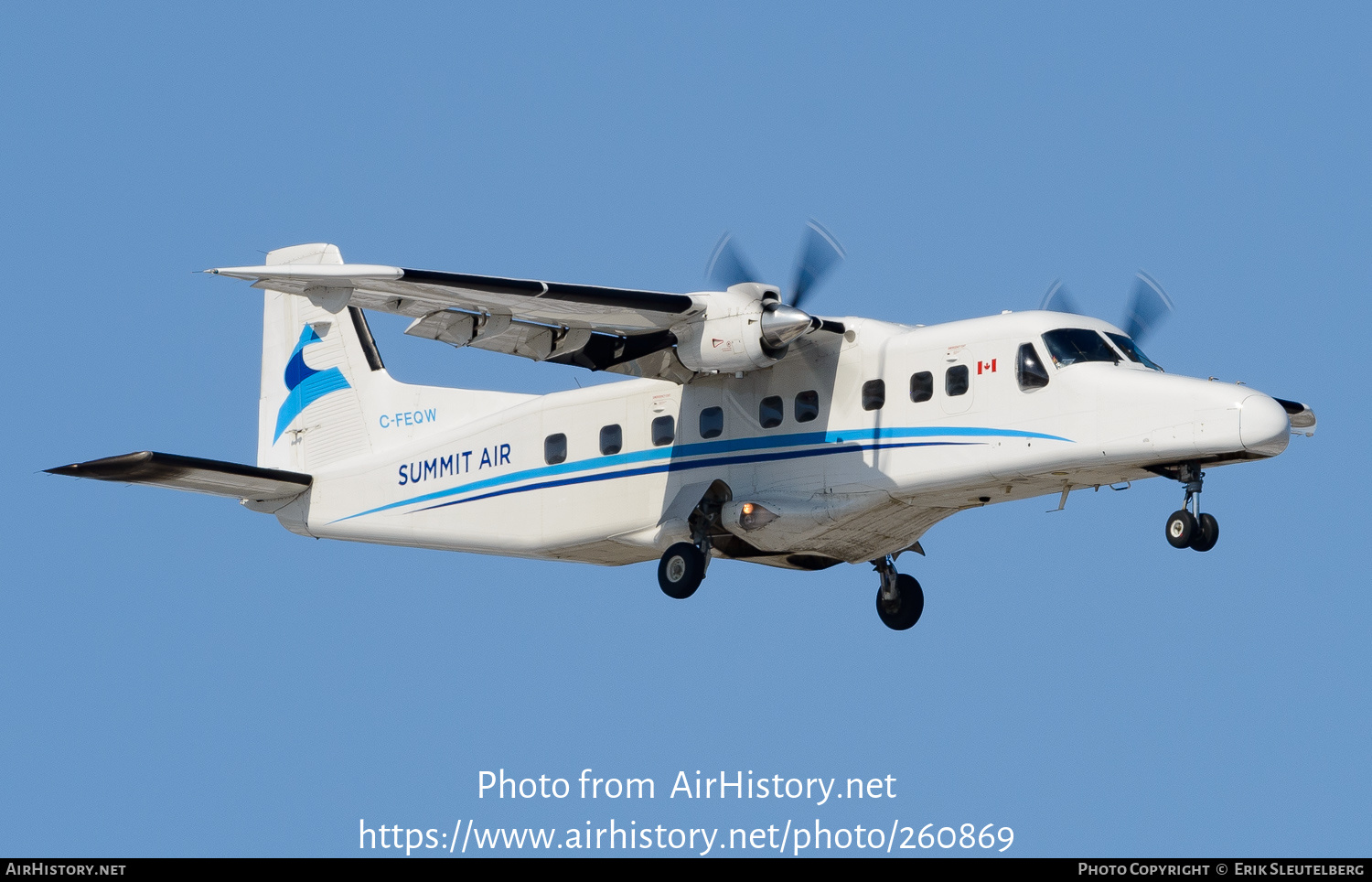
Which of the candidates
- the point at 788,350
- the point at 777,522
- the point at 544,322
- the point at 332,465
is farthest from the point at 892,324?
the point at 332,465

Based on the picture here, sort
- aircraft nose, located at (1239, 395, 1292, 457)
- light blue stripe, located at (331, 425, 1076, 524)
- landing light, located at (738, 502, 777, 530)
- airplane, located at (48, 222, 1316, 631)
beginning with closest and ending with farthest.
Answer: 1. aircraft nose, located at (1239, 395, 1292, 457)
2. airplane, located at (48, 222, 1316, 631)
3. light blue stripe, located at (331, 425, 1076, 524)
4. landing light, located at (738, 502, 777, 530)

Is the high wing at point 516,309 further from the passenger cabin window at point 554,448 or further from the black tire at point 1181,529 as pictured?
the black tire at point 1181,529

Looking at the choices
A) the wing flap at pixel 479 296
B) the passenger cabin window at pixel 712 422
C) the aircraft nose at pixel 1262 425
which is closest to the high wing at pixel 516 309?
the wing flap at pixel 479 296

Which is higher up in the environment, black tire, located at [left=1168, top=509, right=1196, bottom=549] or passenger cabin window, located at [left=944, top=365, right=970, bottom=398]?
passenger cabin window, located at [left=944, top=365, right=970, bottom=398]

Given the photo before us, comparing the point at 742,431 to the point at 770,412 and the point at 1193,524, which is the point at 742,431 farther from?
the point at 1193,524

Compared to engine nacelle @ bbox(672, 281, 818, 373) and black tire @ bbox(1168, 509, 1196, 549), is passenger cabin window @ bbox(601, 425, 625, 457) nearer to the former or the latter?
engine nacelle @ bbox(672, 281, 818, 373)

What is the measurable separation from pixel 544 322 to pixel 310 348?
661 cm

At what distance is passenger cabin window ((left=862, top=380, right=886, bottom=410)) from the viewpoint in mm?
18359

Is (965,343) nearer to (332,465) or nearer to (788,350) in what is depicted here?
(788,350)

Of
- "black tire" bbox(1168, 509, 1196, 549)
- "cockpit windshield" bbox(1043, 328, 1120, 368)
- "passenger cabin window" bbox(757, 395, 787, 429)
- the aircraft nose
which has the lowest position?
"black tire" bbox(1168, 509, 1196, 549)

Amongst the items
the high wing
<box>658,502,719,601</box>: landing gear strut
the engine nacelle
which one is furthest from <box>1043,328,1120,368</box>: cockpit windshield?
<box>658,502,719,601</box>: landing gear strut

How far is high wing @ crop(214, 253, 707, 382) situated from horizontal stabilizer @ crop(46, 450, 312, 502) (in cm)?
322

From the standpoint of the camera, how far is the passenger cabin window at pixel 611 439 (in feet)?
65.3

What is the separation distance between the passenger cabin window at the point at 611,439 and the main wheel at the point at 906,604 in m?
3.51
